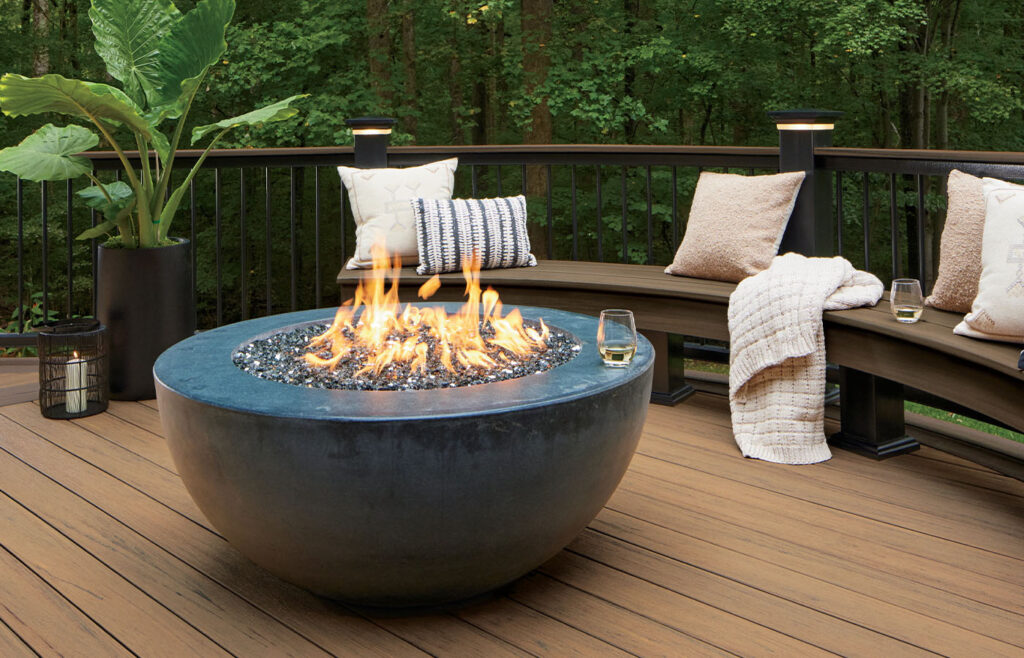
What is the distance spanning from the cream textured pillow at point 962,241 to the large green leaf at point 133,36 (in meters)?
3.09

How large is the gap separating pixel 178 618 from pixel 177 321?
2076 mm

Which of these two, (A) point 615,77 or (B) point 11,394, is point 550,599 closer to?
(B) point 11,394

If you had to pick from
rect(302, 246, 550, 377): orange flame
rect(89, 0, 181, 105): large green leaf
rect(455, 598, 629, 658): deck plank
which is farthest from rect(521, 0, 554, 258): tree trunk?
rect(455, 598, 629, 658): deck plank

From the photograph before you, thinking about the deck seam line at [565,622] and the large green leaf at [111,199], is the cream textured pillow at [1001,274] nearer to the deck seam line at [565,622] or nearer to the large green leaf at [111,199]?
the deck seam line at [565,622]

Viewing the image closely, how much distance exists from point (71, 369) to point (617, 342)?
2.41 m

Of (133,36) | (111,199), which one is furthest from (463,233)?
(133,36)

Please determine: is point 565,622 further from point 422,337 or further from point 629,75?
point 629,75

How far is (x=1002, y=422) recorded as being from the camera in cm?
251

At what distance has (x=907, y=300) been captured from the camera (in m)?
2.85

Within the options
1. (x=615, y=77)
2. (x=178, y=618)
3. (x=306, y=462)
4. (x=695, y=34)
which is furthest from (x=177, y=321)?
(x=695, y=34)

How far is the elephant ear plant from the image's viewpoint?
354 cm

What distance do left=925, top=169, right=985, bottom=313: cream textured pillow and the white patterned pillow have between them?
187 cm

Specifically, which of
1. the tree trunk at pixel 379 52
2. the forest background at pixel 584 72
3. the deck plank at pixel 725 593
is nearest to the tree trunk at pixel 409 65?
the forest background at pixel 584 72

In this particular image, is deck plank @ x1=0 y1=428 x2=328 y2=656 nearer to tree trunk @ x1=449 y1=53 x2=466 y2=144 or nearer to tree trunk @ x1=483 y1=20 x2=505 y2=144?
tree trunk @ x1=483 y1=20 x2=505 y2=144
